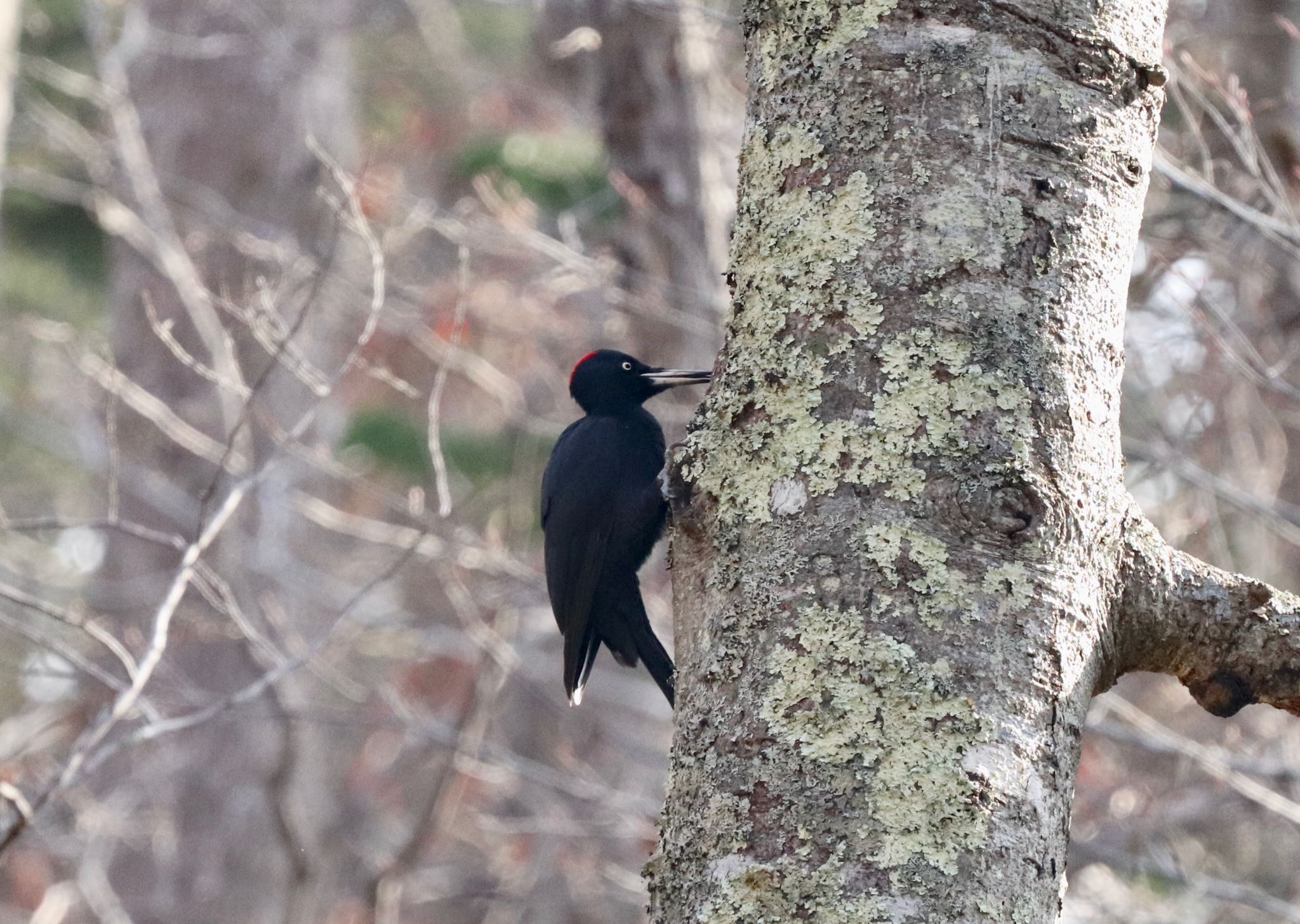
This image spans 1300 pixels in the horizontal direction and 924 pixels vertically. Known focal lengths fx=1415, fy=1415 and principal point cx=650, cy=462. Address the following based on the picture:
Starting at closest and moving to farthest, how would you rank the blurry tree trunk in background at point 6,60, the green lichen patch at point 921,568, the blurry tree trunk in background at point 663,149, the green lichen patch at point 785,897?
the green lichen patch at point 785,897 < the green lichen patch at point 921,568 < the blurry tree trunk in background at point 663,149 < the blurry tree trunk in background at point 6,60

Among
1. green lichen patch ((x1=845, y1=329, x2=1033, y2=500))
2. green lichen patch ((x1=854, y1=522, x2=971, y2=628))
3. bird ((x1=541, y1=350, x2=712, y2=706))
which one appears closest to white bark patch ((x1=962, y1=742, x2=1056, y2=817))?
green lichen patch ((x1=854, y1=522, x2=971, y2=628))

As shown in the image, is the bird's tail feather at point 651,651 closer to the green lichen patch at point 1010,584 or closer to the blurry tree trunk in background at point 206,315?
the green lichen patch at point 1010,584

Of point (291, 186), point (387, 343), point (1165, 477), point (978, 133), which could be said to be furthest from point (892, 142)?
point (387, 343)

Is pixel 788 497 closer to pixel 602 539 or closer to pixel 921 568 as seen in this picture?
pixel 921 568

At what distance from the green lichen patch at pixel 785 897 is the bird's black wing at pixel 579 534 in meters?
2.07

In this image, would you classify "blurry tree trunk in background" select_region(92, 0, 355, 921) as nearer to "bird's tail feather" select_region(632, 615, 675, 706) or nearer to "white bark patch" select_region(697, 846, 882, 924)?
"bird's tail feather" select_region(632, 615, 675, 706)

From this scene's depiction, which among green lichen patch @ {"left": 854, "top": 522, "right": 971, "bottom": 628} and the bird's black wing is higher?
green lichen patch @ {"left": 854, "top": 522, "right": 971, "bottom": 628}

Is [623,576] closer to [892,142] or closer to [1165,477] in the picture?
[892,142]

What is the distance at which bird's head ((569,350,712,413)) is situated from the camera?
4340 millimetres

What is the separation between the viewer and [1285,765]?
4871mm

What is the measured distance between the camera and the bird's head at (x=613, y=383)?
434cm

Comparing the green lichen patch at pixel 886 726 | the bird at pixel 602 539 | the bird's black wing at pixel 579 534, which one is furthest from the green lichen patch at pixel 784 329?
the bird's black wing at pixel 579 534

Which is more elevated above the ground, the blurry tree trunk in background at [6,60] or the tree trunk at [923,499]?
the tree trunk at [923,499]

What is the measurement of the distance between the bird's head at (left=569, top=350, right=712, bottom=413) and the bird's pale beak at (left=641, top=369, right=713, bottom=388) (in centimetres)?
1
